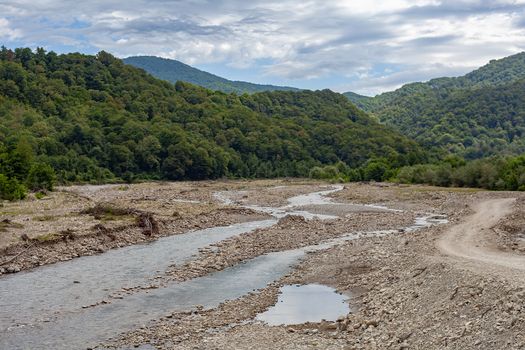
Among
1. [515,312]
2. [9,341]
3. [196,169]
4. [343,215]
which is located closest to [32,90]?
[196,169]

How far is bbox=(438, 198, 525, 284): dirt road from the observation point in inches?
1046

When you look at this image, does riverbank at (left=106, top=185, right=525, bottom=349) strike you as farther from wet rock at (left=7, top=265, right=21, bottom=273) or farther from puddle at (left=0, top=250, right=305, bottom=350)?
wet rock at (left=7, top=265, right=21, bottom=273)

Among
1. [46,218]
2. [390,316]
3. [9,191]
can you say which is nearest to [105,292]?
[390,316]

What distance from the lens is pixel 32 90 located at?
176375mm

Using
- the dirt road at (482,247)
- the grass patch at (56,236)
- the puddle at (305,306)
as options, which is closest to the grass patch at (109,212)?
the grass patch at (56,236)

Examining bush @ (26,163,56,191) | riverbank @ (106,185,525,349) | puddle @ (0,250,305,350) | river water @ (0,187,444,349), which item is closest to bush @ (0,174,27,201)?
bush @ (26,163,56,191)

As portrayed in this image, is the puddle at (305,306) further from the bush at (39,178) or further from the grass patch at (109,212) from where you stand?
the bush at (39,178)

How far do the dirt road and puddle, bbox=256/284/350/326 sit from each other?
7006mm

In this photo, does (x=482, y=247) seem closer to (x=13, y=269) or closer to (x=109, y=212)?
(x=13, y=269)

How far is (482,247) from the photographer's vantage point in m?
37.2

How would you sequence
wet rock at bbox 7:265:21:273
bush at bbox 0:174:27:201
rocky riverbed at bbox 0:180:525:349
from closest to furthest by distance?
rocky riverbed at bbox 0:180:525:349
wet rock at bbox 7:265:21:273
bush at bbox 0:174:27:201

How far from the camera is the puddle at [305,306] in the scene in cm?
2623

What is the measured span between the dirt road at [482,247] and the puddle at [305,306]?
7006 mm

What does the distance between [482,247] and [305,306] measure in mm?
15277
